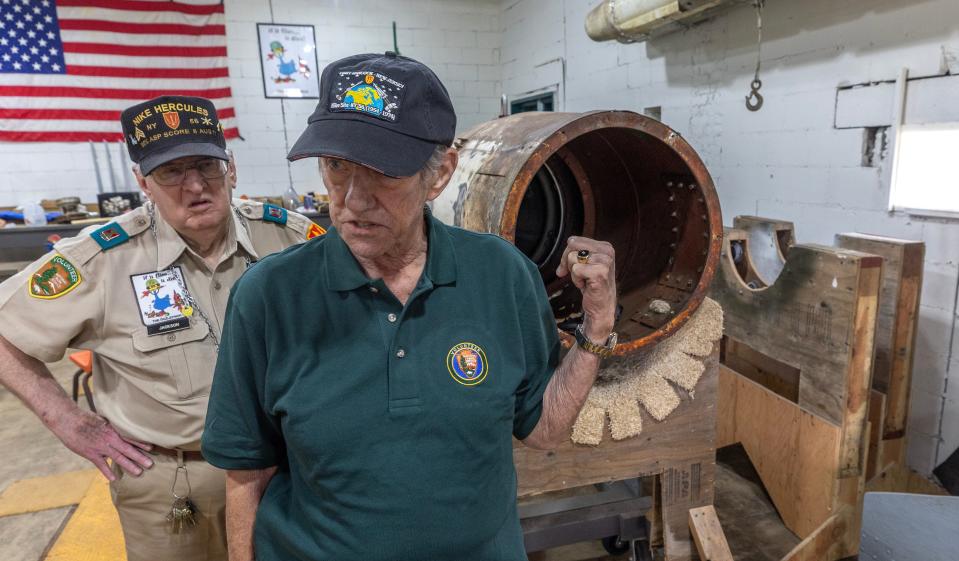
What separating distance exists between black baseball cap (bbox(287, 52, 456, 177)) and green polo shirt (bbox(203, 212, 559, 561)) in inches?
6.6

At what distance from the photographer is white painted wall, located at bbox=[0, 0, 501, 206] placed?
15.5ft

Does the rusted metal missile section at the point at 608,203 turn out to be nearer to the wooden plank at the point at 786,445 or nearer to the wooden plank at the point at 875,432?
the wooden plank at the point at 786,445

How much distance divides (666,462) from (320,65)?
4.93 metres

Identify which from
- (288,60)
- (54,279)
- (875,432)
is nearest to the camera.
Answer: (54,279)

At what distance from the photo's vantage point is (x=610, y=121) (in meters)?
1.27

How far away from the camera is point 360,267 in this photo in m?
0.88

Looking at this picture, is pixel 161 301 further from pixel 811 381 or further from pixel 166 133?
pixel 811 381

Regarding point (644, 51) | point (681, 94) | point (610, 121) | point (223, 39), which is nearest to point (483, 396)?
point (610, 121)

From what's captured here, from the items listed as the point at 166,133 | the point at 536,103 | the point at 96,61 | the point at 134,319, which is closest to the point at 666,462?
the point at 134,319

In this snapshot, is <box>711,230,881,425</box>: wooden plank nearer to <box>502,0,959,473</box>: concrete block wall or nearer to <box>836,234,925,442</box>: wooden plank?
<box>836,234,925,442</box>: wooden plank

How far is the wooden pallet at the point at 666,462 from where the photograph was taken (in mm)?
1469

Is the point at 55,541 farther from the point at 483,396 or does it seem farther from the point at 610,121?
the point at 610,121

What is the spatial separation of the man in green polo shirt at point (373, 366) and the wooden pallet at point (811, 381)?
1154 millimetres

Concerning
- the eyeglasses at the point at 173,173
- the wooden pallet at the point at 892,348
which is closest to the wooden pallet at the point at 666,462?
the wooden pallet at the point at 892,348
